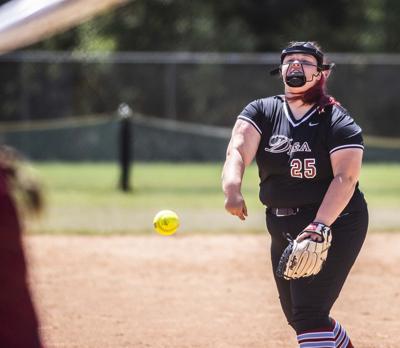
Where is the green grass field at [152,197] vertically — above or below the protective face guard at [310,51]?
below

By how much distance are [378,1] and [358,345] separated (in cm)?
2141

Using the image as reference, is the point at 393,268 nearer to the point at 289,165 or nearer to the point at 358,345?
the point at 358,345

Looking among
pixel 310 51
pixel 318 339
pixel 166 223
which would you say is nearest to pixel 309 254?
pixel 318 339

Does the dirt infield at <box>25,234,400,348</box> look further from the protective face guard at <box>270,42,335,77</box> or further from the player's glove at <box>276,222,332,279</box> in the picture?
the protective face guard at <box>270,42,335,77</box>

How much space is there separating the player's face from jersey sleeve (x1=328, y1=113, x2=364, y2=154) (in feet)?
0.83

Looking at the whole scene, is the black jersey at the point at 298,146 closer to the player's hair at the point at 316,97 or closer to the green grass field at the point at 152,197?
the player's hair at the point at 316,97

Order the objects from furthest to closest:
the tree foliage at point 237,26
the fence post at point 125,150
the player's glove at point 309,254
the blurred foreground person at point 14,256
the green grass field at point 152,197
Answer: the tree foliage at point 237,26
the fence post at point 125,150
the green grass field at point 152,197
the player's glove at point 309,254
the blurred foreground person at point 14,256

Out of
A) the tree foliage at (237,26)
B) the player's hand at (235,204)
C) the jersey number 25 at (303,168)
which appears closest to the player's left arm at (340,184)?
the jersey number 25 at (303,168)

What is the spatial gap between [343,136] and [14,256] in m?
2.44

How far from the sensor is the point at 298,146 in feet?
15.0

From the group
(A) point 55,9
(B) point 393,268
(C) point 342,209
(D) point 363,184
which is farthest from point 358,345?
→ (D) point 363,184

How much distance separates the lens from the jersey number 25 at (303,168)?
4566 mm

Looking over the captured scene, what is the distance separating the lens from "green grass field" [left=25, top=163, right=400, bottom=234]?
1231 centimetres

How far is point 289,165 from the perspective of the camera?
4.60m
